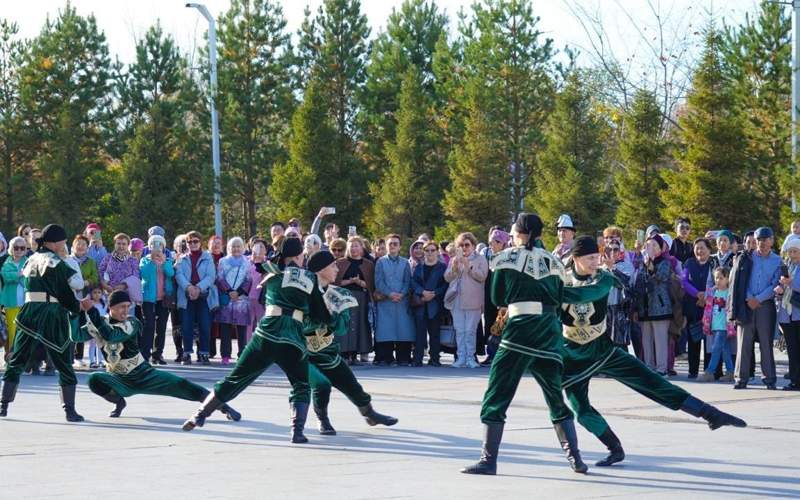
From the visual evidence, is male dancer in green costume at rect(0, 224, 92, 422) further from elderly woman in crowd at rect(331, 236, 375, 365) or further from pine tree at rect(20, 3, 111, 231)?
pine tree at rect(20, 3, 111, 231)

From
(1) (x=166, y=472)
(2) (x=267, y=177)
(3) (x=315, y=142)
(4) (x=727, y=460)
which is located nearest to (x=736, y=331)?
(4) (x=727, y=460)

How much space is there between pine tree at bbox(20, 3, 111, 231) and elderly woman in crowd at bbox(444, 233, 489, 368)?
30831 millimetres

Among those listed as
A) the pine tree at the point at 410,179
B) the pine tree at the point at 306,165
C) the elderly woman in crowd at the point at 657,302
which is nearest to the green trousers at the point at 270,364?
the elderly woman in crowd at the point at 657,302

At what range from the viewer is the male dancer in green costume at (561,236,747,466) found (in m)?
9.80

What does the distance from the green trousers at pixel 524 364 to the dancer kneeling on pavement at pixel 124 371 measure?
3.95 meters

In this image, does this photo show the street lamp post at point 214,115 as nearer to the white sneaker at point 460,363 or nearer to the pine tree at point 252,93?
the pine tree at point 252,93

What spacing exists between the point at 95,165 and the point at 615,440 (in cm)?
4173

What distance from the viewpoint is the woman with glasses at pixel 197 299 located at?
787 inches

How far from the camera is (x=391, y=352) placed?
19766mm

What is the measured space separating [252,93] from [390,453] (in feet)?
127

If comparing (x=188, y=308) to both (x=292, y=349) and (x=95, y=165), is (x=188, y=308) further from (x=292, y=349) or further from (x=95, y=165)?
(x=95, y=165)

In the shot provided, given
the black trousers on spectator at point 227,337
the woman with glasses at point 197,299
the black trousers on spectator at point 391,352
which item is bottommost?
the black trousers on spectator at point 391,352

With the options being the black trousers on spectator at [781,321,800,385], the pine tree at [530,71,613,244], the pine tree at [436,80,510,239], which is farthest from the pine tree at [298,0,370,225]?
the black trousers on spectator at [781,321,800,385]

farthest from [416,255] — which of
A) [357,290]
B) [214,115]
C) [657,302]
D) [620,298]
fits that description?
[214,115]
